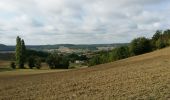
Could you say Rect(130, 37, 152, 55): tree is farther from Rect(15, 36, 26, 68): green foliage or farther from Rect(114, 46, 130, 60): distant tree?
Rect(15, 36, 26, 68): green foliage

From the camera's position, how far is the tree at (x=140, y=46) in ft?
357

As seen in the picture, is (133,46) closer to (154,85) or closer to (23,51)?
(23,51)

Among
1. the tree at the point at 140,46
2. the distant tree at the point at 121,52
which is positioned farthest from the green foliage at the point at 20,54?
the tree at the point at 140,46

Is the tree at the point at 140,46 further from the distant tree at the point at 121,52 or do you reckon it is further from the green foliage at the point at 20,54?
the green foliage at the point at 20,54

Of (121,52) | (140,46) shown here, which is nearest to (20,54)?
(121,52)

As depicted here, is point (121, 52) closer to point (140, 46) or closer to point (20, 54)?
point (140, 46)

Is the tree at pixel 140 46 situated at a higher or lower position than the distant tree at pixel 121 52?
higher

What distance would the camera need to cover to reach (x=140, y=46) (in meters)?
Answer: 110

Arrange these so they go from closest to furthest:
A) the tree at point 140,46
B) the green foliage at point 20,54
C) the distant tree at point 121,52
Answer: the tree at point 140,46 → the green foliage at point 20,54 → the distant tree at point 121,52

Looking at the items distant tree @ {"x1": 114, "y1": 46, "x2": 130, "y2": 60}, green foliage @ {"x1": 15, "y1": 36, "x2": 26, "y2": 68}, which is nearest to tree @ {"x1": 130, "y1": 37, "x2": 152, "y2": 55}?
distant tree @ {"x1": 114, "y1": 46, "x2": 130, "y2": 60}

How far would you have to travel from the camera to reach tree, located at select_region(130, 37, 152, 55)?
108725 mm

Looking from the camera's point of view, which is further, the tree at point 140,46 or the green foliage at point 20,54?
the green foliage at point 20,54

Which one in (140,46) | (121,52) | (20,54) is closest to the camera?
(20,54)

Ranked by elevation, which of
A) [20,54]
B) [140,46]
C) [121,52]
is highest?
[140,46]
